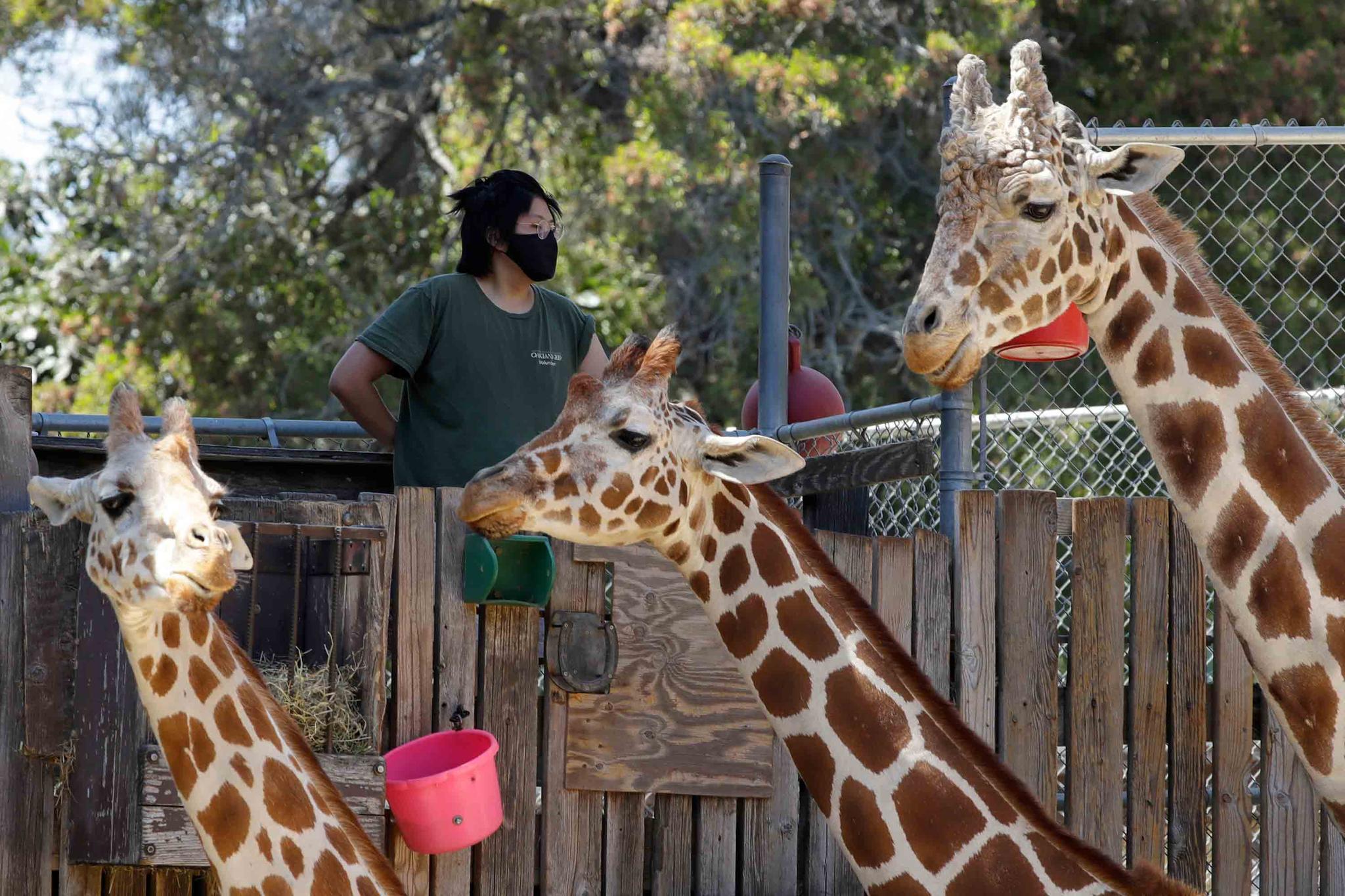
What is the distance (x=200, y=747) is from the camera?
4.51 meters

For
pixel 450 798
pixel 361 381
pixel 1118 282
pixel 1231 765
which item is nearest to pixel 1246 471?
pixel 1118 282

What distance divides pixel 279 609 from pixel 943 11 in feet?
37.0

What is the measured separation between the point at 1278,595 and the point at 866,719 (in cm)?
114

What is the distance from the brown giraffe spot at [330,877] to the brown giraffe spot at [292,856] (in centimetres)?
4

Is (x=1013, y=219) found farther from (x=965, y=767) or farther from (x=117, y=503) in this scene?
(x=117, y=503)

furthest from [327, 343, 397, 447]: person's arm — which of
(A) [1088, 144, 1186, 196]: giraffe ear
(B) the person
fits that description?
(A) [1088, 144, 1186, 196]: giraffe ear

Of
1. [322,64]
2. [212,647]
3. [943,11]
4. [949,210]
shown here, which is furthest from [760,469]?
[322,64]

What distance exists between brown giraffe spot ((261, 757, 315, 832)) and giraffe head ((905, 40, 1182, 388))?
198 centimetres

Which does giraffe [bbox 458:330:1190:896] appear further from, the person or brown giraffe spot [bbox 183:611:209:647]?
the person

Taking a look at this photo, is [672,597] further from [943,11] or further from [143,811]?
[943,11]

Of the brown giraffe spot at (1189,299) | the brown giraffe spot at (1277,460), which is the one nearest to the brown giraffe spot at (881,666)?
the brown giraffe spot at (1277,460)

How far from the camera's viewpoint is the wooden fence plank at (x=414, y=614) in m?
5.21

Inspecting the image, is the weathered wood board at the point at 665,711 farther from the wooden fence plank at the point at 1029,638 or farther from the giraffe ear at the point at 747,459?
the giraffe ear at the point at 747,459

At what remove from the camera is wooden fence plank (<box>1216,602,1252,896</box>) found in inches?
218
